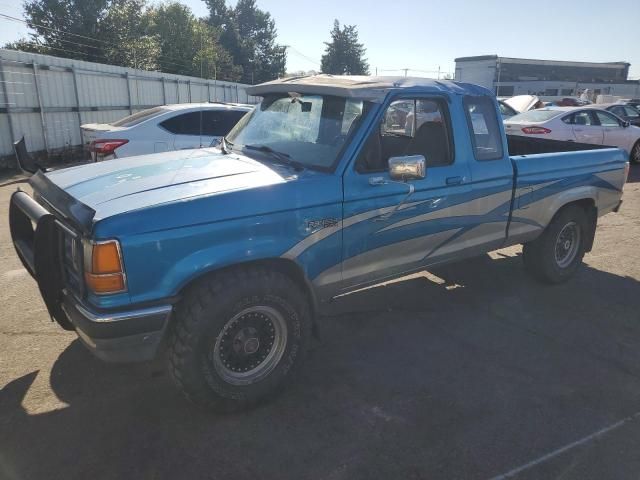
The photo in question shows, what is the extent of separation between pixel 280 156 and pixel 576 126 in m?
11.2

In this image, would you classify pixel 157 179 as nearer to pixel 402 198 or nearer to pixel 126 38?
pixel 402 198

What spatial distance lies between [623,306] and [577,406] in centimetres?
217

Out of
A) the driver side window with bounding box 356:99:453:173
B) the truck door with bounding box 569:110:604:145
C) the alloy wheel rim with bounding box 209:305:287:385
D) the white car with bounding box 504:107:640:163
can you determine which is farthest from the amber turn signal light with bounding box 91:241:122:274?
the truck door with bounding box 569:110:604:145

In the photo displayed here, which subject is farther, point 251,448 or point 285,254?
point 285,254

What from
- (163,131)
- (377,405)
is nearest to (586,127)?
(163,131)

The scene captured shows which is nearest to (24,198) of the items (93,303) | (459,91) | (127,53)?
(93,303)

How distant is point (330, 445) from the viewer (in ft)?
9.31

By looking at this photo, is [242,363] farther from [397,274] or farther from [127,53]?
[127,53]

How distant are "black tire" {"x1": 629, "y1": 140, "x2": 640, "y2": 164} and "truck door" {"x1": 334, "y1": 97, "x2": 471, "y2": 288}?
12727mm

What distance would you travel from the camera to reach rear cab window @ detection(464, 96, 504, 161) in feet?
13.6

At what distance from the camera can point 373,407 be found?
3.20 m

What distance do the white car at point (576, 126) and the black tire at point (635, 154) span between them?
0.33 m

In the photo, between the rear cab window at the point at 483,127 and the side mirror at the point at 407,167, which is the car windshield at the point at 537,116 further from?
the side mirror at the point at 407,167

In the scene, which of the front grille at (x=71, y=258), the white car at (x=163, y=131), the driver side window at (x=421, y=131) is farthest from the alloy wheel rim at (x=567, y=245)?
the white car at (x=163, y=131)
